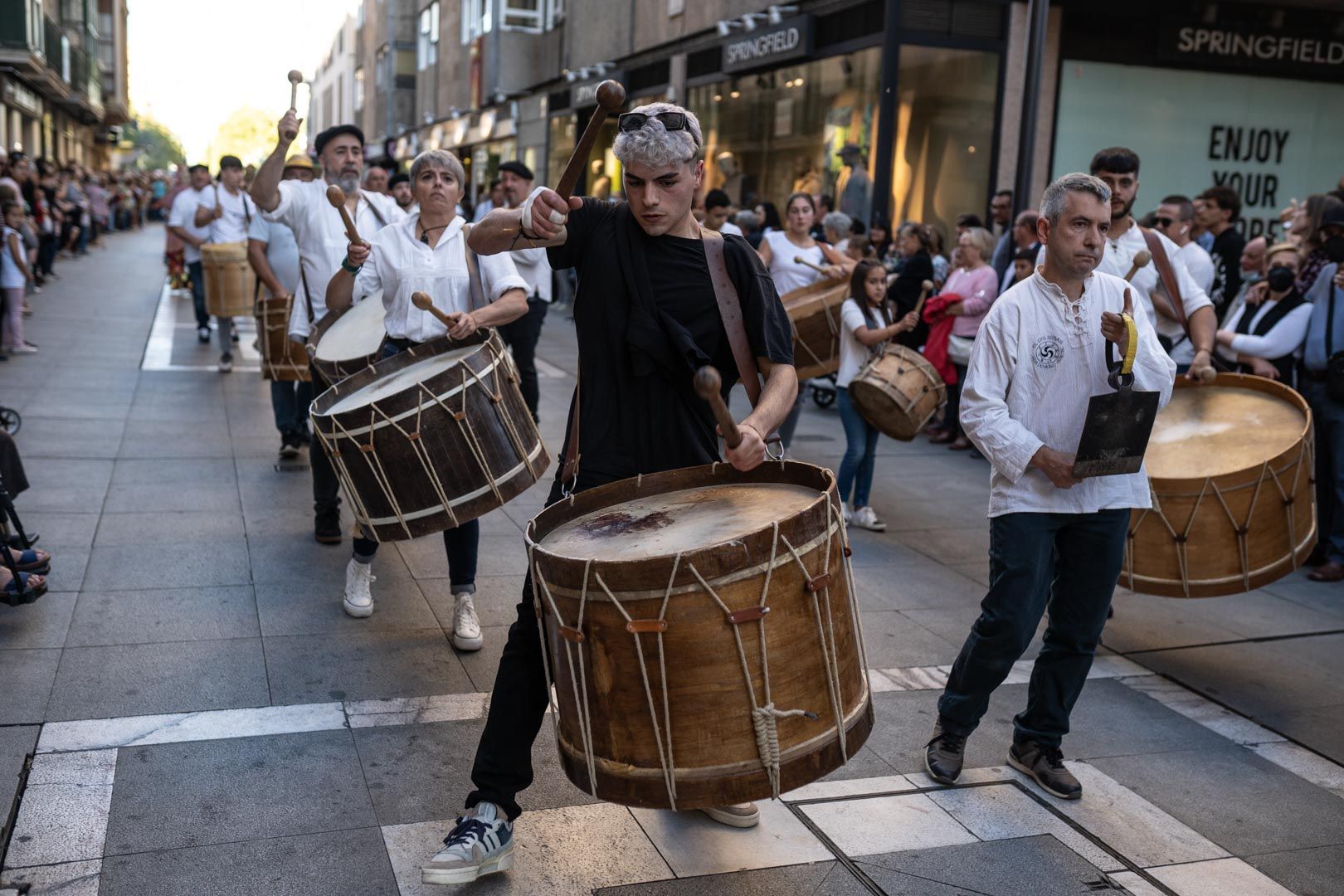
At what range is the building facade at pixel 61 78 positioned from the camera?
31.0 meters

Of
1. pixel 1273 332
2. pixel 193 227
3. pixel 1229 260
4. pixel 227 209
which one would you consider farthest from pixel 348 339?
pixel 193 227

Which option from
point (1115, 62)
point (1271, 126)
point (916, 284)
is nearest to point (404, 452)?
point (916, 284)

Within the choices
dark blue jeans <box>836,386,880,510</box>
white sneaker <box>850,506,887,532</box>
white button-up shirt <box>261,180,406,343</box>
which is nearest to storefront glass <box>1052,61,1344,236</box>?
dark blue jeans <box>836,386,880,510</box>

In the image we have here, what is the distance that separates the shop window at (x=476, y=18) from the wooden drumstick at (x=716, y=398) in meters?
28.8

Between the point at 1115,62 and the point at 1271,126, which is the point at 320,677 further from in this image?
the point at 1271,126

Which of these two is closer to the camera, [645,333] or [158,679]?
[645,333]

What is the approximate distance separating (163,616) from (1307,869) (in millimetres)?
4426

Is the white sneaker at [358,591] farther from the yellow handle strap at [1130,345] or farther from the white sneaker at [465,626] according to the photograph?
the yellow handle strap at [1130,345]

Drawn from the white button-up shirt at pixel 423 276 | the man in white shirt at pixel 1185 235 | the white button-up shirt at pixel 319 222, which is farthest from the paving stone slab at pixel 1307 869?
the white button-up shirt at pixel 319 222

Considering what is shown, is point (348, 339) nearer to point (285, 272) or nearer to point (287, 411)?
point (287, 411)

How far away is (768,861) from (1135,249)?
3.61m

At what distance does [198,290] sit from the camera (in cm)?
1475

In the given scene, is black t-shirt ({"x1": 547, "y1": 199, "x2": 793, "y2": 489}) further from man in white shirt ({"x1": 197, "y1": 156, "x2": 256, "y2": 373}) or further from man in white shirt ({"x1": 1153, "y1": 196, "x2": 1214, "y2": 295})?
man in white shirt ({"x1": 197, "y1": 156, "x2": 256, "y2": 373})

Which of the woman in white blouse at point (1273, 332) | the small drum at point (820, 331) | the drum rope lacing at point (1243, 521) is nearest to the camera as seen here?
the drum rope lacing at point (1243, 521)
